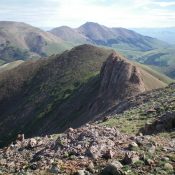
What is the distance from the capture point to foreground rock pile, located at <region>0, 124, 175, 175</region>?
55.2 feet

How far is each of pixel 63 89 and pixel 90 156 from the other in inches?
4317

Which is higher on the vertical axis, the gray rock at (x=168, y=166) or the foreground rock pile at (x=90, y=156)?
the gray rock at (x=168, y=166)

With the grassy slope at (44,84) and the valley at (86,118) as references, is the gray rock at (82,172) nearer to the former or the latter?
the valley at (86,118)

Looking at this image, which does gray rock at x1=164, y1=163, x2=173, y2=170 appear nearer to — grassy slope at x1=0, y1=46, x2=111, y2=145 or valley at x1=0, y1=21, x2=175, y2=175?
valley at x1=0, y1=21, x2=175, y2=175

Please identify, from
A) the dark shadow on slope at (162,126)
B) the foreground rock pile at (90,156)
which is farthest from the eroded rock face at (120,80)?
the foreground rock pile at (90,156)

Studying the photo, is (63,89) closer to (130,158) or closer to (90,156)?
(90,156)

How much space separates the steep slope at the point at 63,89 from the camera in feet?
277

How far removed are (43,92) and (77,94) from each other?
30.7 metres

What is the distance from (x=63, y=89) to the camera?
127688 mm

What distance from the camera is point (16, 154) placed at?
22781mm

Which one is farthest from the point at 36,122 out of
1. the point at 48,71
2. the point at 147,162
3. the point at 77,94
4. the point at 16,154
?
the point at 147,162

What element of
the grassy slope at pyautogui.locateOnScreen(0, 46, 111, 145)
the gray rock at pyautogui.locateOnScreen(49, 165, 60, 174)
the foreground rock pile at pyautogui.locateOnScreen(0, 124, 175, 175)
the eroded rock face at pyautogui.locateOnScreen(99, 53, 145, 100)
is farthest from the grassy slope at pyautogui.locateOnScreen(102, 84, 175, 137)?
the grassy slope at pyautogui.locateOnScreen(0, 46, 111, 145)

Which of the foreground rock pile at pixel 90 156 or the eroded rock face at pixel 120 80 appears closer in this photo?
the foreground rock pile at pixel 90 156

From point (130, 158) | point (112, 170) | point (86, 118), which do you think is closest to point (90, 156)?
point (130, 158)
